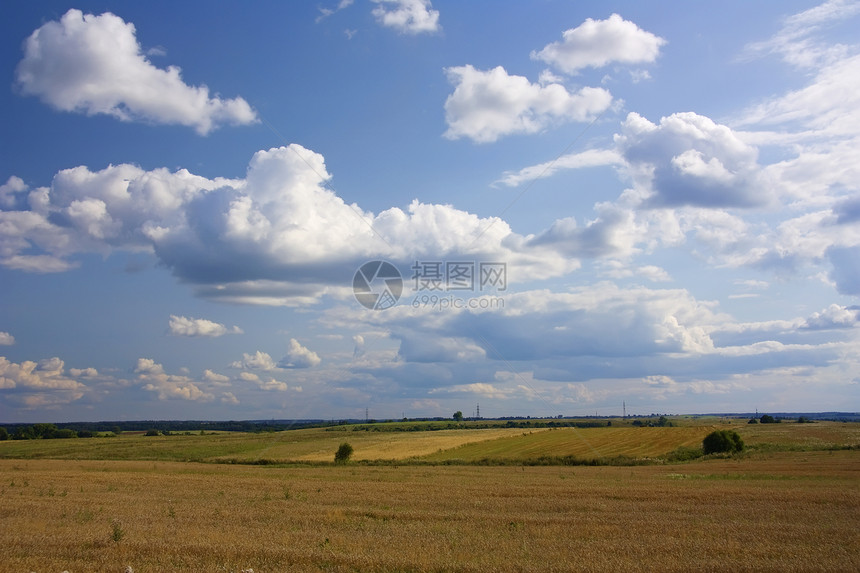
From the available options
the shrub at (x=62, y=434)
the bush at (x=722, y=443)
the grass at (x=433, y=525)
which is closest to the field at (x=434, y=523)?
the grass at (x=433, y=525)

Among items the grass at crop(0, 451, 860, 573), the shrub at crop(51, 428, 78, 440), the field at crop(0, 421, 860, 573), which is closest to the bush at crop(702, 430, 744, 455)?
the field at crop(0, 421, 860, 573)

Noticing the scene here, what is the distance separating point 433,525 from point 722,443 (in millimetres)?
55828

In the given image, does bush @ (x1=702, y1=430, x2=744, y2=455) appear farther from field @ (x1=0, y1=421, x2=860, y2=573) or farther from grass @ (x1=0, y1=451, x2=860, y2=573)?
grass @ (x1=0, y1=451, x2=860, y2=573)

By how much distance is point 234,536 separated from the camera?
1742cm

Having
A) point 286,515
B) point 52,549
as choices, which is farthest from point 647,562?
point 52,549

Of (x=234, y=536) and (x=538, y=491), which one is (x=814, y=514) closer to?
(x=538, y=491)

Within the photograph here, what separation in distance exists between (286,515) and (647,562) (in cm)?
1333

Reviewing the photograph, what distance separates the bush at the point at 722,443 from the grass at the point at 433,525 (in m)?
30.3

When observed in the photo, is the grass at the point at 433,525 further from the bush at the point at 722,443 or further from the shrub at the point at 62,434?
the shrub at the point at 62,434

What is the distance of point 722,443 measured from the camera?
65000 mm

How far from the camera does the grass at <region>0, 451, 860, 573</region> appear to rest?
1455 centimetres

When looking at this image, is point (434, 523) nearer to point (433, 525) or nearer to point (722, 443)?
point (433, 525)

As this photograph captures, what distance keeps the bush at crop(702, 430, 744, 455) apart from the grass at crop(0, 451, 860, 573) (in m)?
30.3

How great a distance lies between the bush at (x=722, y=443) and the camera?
212 feet
